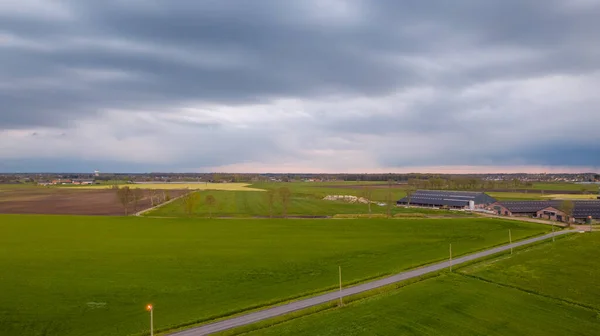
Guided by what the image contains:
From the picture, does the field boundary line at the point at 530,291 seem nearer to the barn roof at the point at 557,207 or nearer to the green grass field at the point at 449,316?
the green grass field at the point at 449,316

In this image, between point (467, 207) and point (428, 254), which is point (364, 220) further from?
point (467, 207)

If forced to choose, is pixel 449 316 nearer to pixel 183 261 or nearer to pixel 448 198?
pixel 183 261

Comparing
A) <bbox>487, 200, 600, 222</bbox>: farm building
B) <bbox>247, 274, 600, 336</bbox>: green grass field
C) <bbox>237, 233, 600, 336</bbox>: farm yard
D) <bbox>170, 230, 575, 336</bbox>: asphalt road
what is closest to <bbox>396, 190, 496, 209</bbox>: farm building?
<bbox>487, 200, 600, 222</bbox>: farm building

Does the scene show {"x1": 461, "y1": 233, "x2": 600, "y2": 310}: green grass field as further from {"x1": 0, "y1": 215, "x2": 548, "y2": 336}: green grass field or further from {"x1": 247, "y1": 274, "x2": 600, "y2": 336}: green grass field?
{"x1": 0, "y1": 215, "x2": 548, "y2": 336}: green grass field

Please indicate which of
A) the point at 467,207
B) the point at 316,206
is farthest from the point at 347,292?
the point at 467,207

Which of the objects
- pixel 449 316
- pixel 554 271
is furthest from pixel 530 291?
pixel 449 316

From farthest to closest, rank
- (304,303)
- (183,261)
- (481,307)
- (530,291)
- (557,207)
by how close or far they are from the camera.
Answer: (557,207)
(183,261)
(530,291)
(304,303)
(481,307)
